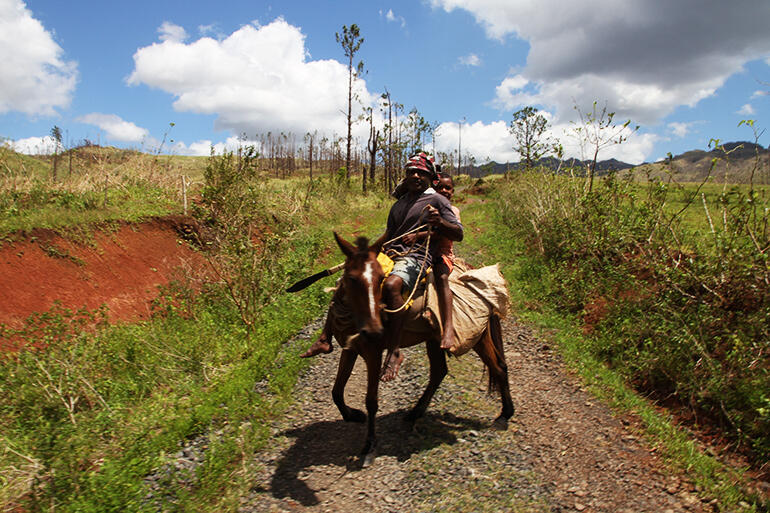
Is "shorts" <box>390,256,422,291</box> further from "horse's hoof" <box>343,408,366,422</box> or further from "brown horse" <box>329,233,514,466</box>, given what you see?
"horse's hoof" <box>343,408,366,422</box>

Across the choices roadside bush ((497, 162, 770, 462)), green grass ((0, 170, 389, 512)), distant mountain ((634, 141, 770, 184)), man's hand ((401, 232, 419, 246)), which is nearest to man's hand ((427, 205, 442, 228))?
man's hand ((401, 232, 419, 246))

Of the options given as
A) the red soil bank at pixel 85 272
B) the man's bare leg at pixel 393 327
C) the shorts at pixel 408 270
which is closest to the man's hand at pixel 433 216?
the shorts at pixel 408 270

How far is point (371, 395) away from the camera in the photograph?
4113 mm

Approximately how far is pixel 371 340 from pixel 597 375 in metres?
4.15

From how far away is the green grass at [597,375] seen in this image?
3852 mm

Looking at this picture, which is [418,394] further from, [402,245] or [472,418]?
[402,245]

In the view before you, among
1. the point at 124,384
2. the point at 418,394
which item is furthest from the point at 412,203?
the point at 124,384

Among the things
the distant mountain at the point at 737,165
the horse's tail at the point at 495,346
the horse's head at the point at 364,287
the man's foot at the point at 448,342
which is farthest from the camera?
the distant mountain at the point at 737,165

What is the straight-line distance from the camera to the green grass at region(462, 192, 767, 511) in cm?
385

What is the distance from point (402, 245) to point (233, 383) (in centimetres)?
290

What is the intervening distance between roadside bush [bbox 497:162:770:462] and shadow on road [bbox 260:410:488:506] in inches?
113

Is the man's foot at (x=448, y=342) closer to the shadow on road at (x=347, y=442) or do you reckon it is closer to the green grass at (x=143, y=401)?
the shadow on road at (x=347, y=442)

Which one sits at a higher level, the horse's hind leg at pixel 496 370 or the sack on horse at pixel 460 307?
the sack on horse at pixel 460 307

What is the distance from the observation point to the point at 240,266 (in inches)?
287
